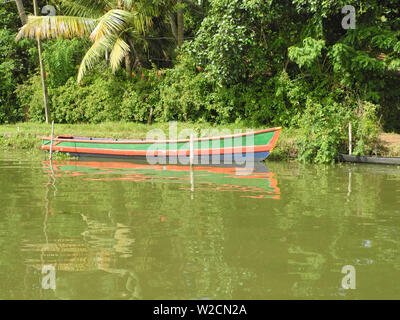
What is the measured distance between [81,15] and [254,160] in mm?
Answer: 11853

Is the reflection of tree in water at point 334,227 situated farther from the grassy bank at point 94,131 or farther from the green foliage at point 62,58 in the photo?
the green foliage at point 62,58

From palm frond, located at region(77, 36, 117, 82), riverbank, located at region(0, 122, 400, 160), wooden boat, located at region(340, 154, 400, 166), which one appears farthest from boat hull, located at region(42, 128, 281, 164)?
palm frond, located at region(77, 36, 117, 82)

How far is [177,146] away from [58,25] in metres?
8.86

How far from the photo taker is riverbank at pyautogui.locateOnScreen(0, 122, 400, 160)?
686 inches

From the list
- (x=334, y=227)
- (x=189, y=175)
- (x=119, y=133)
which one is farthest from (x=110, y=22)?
(x=334, y=227)

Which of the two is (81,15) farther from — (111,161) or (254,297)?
(254,297)

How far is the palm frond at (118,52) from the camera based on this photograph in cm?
2184

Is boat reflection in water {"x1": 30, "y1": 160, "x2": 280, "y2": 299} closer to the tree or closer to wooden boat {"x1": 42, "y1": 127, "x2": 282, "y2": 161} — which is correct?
wooden boat {"x1": 42, "y1": 127, "x2": 282, "y2": 161}

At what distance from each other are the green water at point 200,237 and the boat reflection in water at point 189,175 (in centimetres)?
9

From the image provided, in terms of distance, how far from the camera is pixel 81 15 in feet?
77.7

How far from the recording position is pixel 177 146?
17.1 meters

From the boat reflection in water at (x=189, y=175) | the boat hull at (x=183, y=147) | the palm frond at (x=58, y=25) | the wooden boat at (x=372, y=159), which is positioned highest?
the palm frond at (x=58, y=25)

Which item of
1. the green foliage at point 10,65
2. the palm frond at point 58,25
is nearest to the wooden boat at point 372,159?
the palm frond at point 58,25

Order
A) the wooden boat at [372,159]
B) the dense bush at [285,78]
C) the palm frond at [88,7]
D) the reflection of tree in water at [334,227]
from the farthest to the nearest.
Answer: the palm frond at [88,7]
the dense bush at [285,78]
the wooden boat at [372,159]
the reflection of tree in water at [334,227]
